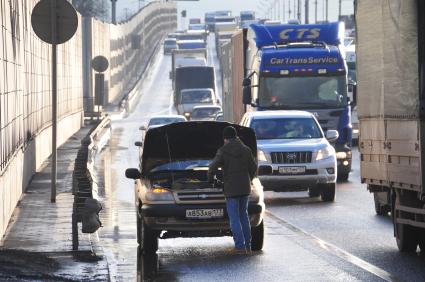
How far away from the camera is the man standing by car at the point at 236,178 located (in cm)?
1803

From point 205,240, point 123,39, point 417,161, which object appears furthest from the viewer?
point 123,39

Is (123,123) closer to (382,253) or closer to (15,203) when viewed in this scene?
(15,203)

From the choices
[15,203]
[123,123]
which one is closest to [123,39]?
[123,123]

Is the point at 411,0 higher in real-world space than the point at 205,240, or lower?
higher

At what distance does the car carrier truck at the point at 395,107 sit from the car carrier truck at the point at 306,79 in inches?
569

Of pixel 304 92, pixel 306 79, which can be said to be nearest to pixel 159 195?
pixel 304 92

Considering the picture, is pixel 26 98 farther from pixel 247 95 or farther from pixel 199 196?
pixel 199 196

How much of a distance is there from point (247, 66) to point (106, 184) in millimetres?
7263

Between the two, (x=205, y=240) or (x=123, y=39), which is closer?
(x=205, y=240)

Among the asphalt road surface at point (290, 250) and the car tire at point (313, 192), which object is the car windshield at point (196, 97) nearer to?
the asphalt road surface at point (290, 250)

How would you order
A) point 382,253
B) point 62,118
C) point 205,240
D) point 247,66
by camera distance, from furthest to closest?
point 62,118 < point 247,66 < point 205,240 < point 382,253

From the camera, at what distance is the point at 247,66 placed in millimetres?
39406

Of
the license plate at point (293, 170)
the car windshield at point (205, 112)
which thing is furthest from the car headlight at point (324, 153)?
the car windshield at point (205, 112)

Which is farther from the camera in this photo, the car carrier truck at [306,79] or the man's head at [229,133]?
the car carrier truck at [306,79]
